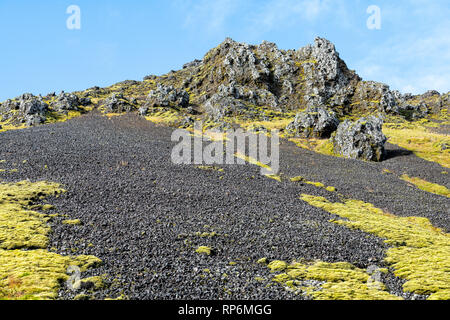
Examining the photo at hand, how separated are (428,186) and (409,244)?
28.2m

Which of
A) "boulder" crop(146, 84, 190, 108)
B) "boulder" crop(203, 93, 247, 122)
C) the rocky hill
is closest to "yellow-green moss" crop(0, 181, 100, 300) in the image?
the rocky hill

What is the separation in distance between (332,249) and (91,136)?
160 feet

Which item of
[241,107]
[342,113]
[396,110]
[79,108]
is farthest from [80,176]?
[396,110]

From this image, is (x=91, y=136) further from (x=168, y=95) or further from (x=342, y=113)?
(x=342, y=113)

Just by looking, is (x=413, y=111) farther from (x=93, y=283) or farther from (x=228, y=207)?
(x=93, y=283)

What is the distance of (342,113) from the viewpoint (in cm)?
10544

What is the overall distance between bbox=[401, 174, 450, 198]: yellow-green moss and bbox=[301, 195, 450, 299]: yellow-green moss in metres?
16.2

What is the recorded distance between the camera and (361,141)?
185ft

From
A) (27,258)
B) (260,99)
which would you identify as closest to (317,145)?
(260,99)

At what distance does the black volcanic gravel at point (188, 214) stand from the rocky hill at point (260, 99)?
30949mm

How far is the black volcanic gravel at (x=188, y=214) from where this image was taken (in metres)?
12.5

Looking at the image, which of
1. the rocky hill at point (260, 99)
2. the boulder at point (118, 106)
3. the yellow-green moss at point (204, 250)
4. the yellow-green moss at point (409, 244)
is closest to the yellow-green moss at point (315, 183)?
the yellow-green moss at point (409, 244)

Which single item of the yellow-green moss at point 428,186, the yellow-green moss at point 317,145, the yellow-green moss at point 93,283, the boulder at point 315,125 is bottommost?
the yellow-green moss at point 93,283

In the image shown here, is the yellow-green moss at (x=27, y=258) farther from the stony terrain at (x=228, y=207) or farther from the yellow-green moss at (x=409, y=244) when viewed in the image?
the yellow-green moss at (x=409, y=244)
